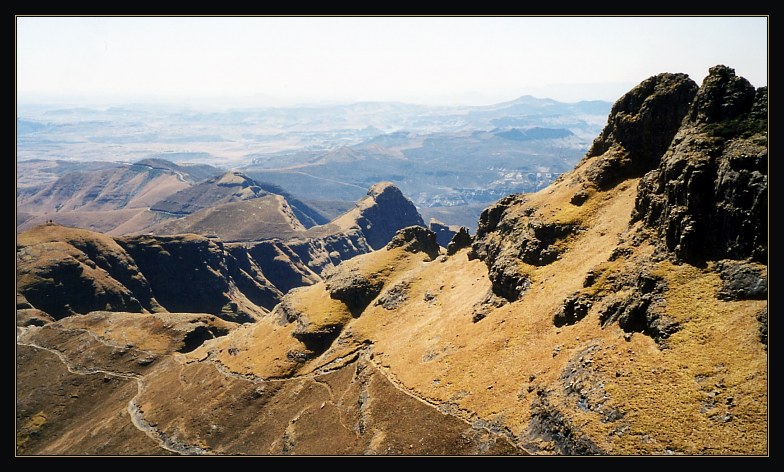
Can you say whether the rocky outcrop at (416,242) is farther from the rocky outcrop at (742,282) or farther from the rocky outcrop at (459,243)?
the rocky outcrop at (742,282)

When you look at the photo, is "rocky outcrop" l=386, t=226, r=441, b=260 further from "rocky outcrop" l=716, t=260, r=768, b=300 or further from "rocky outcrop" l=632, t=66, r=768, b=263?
"rocky outcrop" l=716, t=260, r=768, b=300

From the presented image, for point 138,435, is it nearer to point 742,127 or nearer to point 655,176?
point 655,176

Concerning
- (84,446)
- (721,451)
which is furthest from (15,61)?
(84,446)

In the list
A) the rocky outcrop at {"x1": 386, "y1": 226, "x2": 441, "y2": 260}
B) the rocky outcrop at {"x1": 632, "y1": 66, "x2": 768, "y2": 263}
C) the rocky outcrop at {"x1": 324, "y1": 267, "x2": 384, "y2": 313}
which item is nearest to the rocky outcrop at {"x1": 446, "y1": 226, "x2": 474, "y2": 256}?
the rocky outcrop at {"x1": 386, "y1": 226, "x2": 441, "y2": 260}

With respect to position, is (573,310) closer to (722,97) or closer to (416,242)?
(722,97)

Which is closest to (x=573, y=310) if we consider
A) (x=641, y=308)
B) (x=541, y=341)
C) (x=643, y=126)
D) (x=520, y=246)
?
(x=541, y=341)

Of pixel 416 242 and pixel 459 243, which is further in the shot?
pixel 416 242
